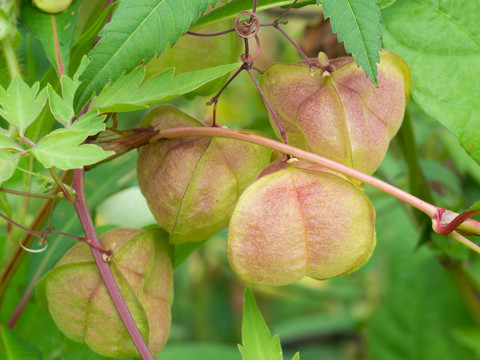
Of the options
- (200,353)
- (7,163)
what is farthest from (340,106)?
(200,353)

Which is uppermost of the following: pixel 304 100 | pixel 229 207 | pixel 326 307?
pixel 304 100

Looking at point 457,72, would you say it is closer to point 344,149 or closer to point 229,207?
point 344,149

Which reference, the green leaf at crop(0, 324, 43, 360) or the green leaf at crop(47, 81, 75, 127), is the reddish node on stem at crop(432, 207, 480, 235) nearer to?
the green leaf at crop(47, 81, 75, 127)

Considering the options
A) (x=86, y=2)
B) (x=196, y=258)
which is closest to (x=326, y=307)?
(x=196, y=258)

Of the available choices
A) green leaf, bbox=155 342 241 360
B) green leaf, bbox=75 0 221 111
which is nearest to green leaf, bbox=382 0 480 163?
green leaf, bbox=75 0 221 111

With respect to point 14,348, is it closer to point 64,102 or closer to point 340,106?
point 64,102
